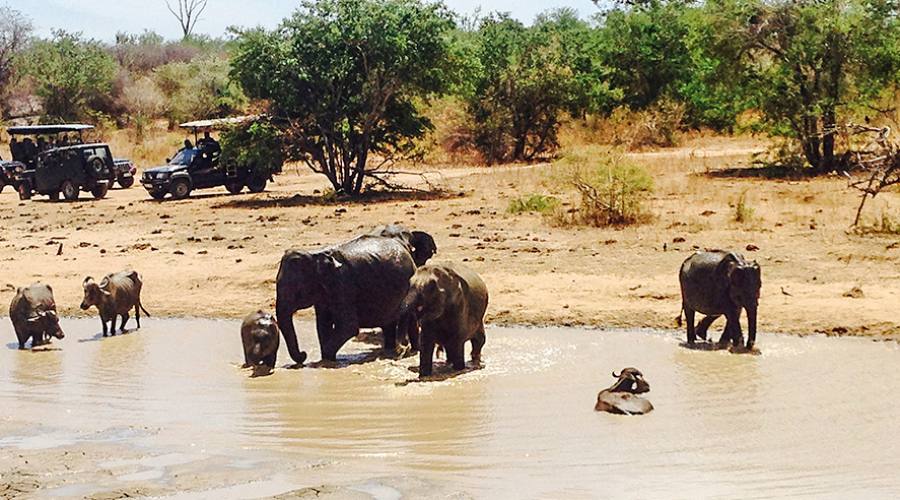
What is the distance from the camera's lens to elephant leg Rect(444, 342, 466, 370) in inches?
452

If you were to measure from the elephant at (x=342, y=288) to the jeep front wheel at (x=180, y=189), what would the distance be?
20.4 metres

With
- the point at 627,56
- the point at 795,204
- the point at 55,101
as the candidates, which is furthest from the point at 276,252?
the point at 55,101

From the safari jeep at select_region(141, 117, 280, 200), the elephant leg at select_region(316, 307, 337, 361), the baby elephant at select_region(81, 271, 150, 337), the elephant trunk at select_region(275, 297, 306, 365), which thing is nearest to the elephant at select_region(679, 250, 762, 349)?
the elephant leg at select_region(316, 307, 337, 361)

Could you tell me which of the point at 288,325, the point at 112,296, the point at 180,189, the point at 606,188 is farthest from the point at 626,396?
the point at 180,189

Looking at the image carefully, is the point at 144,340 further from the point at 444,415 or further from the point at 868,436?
the point at 868,436

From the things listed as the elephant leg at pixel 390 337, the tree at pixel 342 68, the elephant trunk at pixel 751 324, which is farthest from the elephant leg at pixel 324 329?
the tree at pixel 342 68

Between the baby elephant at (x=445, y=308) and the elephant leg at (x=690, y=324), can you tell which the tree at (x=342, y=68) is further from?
the baby elephant at (x=445, y=308)

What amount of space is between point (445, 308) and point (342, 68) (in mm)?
18923

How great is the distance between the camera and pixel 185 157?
33.3m

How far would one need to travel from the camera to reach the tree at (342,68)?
95.4 feet

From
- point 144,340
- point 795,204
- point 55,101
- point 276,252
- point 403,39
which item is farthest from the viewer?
point 55,101

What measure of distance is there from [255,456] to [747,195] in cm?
1727

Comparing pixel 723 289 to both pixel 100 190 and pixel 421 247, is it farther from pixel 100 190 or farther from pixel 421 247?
pixel 100 190

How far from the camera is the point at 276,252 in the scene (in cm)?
1977
